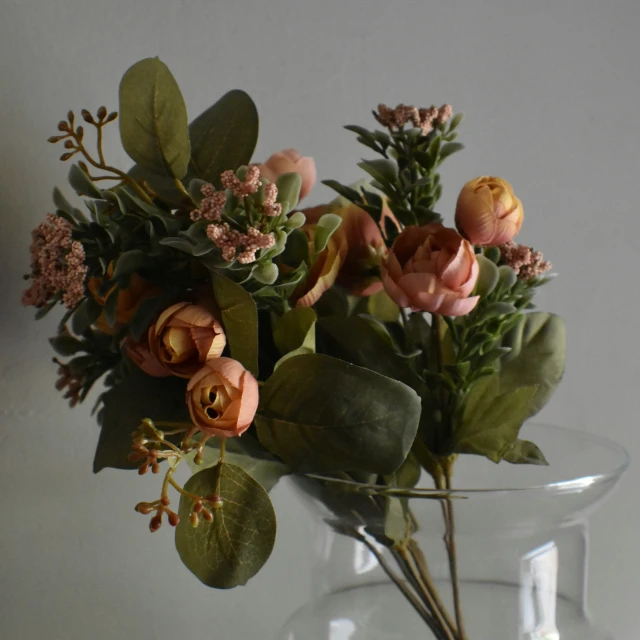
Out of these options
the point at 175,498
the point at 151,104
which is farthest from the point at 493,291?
the point at 175,498

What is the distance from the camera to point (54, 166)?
0.64 metres

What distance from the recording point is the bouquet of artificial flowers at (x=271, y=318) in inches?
17.5

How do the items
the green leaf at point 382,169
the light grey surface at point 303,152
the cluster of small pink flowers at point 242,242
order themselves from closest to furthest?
the cluster of small pink flowers at point 242,242 < the green leaf at point 382,169 < the light grey surface at point 303,152

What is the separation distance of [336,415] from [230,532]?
0.29 feet

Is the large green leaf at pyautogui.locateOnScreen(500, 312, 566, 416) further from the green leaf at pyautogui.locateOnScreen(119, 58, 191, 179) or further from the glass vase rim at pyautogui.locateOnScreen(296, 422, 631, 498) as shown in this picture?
the green leaf at pyautogui.locateOnScreen(119, 58, 191, 179)

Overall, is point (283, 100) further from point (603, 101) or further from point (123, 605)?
point (123, 605)

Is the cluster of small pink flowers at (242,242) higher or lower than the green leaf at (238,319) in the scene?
higher

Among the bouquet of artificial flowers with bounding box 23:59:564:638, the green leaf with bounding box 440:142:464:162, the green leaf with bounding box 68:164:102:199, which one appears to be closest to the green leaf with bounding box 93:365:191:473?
the bouquet of artificial flowers with bounding box 23:59:564:638

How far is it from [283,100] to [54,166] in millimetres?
221

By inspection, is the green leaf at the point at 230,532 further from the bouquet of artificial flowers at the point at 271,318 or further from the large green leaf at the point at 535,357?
the large green leaf at the point at 535,357

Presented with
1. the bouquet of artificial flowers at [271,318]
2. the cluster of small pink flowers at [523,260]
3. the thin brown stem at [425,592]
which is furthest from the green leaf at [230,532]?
the cluster of small pink flowers at [523,260]

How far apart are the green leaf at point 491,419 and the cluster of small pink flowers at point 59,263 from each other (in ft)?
0.80

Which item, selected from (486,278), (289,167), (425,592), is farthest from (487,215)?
(425,592)

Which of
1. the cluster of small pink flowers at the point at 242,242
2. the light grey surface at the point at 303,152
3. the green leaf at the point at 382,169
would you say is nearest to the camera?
the cluster of small pink flowers at the point at 242,242
